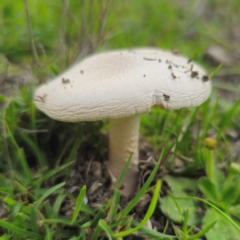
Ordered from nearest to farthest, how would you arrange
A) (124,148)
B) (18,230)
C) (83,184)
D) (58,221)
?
(18,230), (58,221), (83,184), (124,148)

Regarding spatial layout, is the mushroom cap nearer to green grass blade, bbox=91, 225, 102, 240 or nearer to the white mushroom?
the white mushroom

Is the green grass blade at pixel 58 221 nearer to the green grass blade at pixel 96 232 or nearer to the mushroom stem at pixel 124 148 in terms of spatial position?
the green grass blade at pixel 96 232

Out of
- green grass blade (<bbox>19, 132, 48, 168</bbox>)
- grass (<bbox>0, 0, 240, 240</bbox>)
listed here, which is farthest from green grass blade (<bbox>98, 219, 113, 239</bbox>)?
green grass blade (<bbox>19, 132, 48, 168</bbox>)

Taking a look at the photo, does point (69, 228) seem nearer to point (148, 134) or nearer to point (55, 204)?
point (55, 204)

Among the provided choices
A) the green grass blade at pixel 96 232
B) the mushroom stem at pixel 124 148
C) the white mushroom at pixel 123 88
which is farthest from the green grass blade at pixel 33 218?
the mushroom stem at pixel 124 148

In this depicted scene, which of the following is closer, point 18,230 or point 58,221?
point 18,230

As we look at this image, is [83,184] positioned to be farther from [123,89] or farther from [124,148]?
[123,89]

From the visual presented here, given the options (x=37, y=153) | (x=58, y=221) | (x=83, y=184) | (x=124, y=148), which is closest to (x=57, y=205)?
(x=58, y=221)
